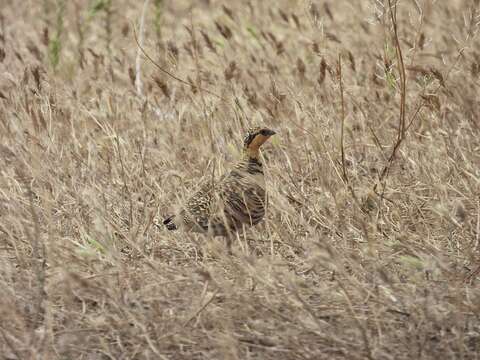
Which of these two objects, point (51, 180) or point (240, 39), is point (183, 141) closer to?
point (51, 180)

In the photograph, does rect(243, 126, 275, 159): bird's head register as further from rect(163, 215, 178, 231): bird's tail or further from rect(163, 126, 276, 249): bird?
rect(163, 215, 178, 231): bird's tail

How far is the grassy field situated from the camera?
258 centimetres

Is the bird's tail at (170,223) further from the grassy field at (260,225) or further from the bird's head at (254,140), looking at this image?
the bird's head at (254,140)

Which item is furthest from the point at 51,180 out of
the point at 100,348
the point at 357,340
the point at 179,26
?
the point at 179,26

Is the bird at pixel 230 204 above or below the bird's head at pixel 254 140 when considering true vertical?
below

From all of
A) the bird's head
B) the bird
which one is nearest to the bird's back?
the bird

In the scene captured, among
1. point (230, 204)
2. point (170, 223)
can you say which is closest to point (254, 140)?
point (230, 204)

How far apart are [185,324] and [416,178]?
164cm

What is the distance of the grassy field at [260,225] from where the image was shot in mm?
2576

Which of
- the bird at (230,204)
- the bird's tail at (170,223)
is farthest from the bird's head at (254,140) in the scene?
the bird's tail at (170,223)

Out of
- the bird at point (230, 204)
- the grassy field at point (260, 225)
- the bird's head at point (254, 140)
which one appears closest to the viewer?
the grassy field at point (260, 225)

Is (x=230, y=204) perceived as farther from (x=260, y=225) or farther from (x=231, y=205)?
(x=260, y=225)

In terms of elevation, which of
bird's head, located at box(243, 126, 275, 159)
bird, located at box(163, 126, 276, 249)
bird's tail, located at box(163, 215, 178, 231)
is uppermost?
bird's head, located at box(243, 126, 275, 159)

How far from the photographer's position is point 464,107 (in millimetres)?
4277
